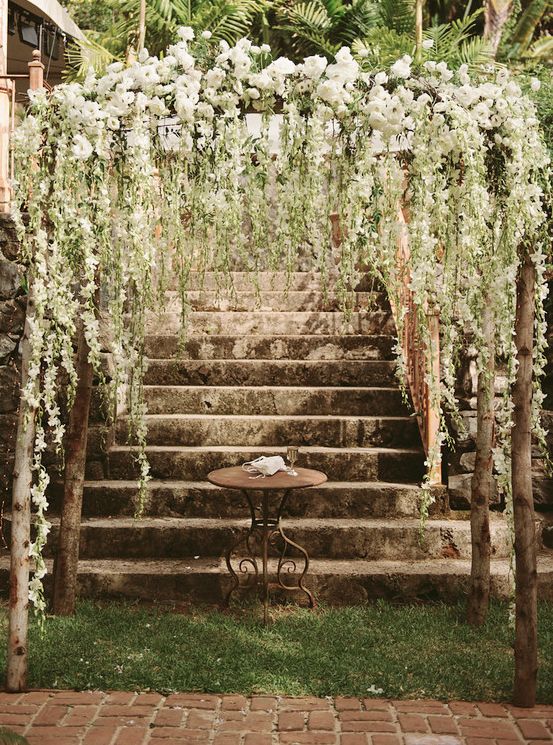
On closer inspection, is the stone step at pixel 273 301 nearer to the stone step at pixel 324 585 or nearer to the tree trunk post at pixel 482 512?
the tree trunk post at pixel 482 512

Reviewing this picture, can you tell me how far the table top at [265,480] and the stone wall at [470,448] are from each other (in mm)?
1307

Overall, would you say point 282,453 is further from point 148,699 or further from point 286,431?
point 148,699

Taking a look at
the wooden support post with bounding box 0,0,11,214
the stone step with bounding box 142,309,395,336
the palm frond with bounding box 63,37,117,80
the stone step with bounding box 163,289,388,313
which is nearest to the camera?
the wooden support post with bounding box 0,0,11,214

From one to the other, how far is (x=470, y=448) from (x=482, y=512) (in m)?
1.07

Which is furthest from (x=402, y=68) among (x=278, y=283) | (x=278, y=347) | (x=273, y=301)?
(x=278, y=283)

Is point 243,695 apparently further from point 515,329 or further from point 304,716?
point 515,329

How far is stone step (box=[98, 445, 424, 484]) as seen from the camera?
19.7ft

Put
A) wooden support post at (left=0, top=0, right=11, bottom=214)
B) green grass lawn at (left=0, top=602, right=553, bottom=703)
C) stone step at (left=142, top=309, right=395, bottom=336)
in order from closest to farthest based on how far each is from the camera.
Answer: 1. green grass lawn at (left=0, top=602, right=553, bottom=703)
2. wooden support post at (left=0, top=0, right=11, bottom=214)
3. stone step at (left=142, top=309, right=395, bottom=336)

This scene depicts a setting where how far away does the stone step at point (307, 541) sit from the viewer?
541 cm

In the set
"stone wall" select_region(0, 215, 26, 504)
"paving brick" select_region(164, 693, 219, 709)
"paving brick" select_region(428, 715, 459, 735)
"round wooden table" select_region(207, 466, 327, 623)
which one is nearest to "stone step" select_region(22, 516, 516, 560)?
"round wooden table" select_region(207, 466, 327, 623)

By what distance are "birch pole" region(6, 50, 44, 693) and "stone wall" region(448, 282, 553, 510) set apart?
10.2 ft

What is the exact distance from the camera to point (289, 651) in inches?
167

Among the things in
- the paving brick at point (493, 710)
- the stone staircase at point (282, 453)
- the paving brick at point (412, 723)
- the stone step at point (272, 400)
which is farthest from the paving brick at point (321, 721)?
the stone step at point (272, 400)

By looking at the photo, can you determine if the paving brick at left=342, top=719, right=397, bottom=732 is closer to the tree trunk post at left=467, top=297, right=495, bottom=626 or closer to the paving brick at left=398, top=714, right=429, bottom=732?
the paving brick at left=398, top=714, right=429, bottom=732
